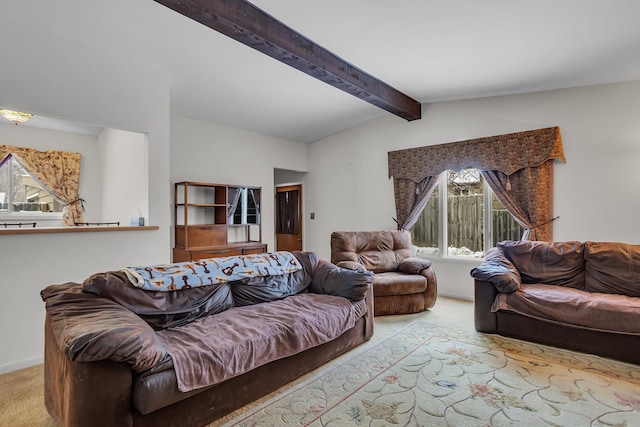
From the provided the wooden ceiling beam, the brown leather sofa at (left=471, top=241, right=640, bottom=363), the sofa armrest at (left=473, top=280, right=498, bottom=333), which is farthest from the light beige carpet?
the wooden ceiling beam

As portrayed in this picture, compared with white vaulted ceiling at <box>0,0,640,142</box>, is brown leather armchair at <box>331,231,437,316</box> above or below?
below

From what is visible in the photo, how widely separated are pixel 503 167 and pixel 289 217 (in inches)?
163

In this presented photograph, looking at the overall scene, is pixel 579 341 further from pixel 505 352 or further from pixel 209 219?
pixel 209 219

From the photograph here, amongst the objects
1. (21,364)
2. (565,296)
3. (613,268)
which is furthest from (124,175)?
(613,268)

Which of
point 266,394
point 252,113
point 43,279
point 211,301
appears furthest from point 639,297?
point 43,279

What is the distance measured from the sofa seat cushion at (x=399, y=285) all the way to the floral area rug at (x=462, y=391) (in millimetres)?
896

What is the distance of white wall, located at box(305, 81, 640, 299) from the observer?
3.68 m

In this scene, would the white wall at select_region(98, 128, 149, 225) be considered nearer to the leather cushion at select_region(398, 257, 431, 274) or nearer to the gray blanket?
the gray blanket

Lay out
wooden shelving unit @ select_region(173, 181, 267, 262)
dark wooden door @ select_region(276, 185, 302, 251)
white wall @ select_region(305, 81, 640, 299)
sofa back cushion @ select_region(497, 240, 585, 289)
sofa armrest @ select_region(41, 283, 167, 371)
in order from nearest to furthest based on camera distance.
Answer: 1. sofa armrest @ select_region(41, 283, 167, 371)
2. sofa back cushion @ select_region(497, 240, 585, 289)
3. white wall @ select_region(305, 81, 640, 299)
4. wooden shelving unit @ select_region(173, 181, 267, 262)
5. dark wooden door @ select_region(276, 185, 302, 251)

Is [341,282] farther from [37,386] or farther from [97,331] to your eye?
[37,386]

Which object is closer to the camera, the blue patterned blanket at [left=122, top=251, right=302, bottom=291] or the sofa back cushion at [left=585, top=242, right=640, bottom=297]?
the blue patterned blanket at [left=122, top=251, right=302, bottom=291]

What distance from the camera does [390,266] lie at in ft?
14.9

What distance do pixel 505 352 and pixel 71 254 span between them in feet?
12.6

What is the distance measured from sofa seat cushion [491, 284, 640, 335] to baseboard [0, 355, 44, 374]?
404 cm
